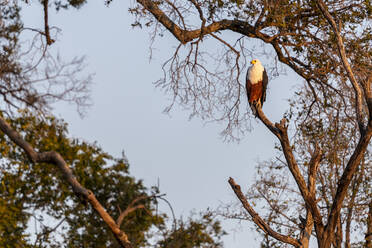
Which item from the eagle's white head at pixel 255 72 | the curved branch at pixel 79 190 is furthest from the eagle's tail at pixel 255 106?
the curved branch at pixel 79 190

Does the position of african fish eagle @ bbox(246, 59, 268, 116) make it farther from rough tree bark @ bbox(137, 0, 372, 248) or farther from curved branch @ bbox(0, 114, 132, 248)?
curved branch @ bbox(0, 114, 132, 248)

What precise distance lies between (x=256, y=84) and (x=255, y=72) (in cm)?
29

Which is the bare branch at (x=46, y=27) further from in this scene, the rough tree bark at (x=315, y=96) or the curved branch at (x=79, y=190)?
the curved branch at (x=79, y=190)

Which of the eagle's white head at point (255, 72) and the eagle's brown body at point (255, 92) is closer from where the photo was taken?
the eagle's brown body at point (255, 92)

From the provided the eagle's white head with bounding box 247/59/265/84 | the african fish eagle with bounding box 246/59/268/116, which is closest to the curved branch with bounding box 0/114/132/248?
the african fish eagle with bounding box 246/59/268/116

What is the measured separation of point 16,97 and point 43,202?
11.1 ft

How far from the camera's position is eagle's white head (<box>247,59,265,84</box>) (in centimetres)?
1098

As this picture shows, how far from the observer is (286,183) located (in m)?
12.5

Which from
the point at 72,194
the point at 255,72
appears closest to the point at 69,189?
the point at 72,194

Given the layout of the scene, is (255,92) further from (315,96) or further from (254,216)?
(254,216)

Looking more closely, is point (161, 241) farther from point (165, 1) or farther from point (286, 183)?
point (165, 1)

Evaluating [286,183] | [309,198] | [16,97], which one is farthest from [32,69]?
[286,183]

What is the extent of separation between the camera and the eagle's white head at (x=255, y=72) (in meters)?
11.0

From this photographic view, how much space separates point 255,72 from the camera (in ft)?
36.4
